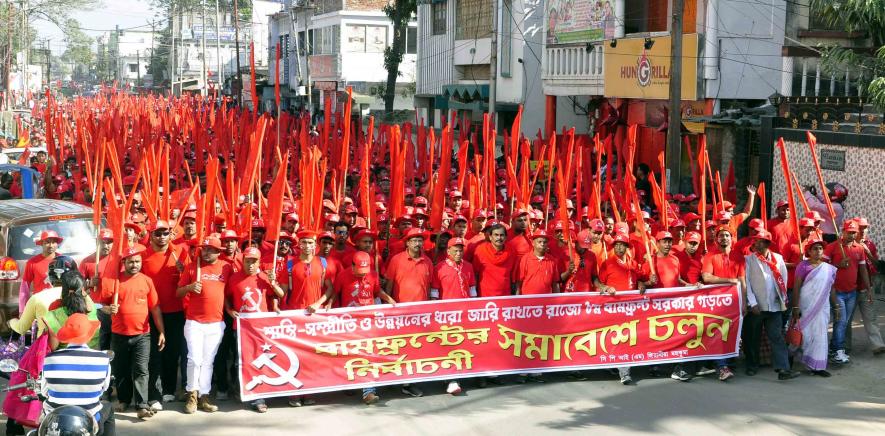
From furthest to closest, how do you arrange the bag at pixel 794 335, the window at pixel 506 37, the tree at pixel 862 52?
the window at pixel 506 37 < the tree at pixel 862 52 < the bag at pixel 794 335

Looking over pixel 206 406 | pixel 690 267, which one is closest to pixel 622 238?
pixel 690 267

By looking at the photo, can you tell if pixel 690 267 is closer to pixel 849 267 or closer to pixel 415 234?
pixel 849 267

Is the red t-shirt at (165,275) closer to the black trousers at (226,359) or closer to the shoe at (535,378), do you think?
the black trousers at (226,359)

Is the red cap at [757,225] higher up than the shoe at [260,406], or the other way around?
the red cap at [757,225]

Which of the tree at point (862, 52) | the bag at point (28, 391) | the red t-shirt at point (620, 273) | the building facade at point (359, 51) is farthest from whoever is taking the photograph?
the building facade at point (359, 51)

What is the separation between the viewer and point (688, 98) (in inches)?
809

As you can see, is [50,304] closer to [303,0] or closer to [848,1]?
[848,1]

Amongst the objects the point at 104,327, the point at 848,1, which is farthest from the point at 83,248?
the point at 848,1

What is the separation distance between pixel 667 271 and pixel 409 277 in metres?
2.26

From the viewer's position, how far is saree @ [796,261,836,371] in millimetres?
9852

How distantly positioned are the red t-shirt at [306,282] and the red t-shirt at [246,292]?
24 cm

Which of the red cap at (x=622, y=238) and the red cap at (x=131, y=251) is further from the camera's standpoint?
the red cap at (x=622, y=238)

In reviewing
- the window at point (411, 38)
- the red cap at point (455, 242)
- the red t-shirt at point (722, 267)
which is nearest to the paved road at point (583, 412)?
the red t-shirt at point (722, 267)

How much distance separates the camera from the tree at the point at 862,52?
14.6 metres
